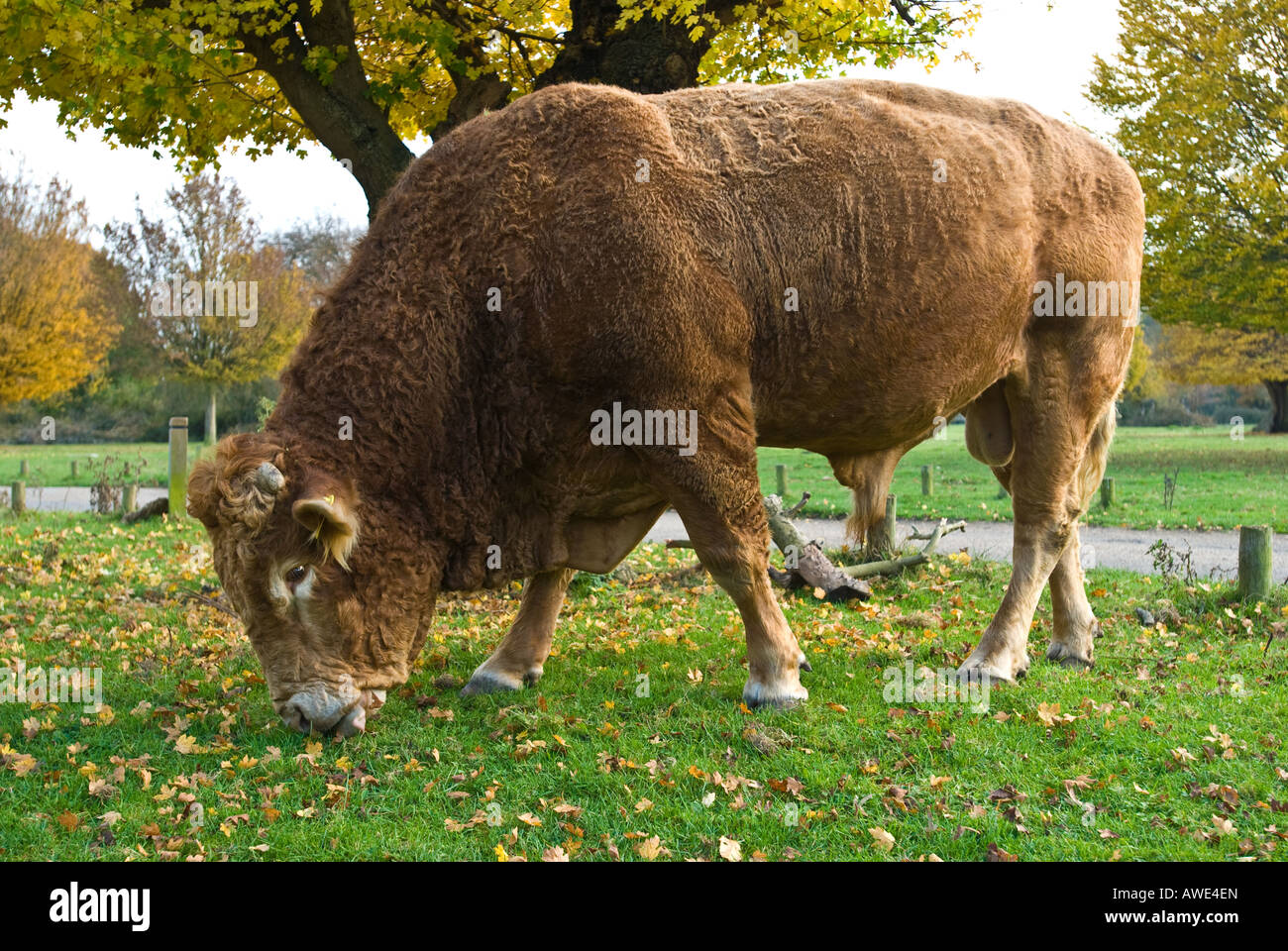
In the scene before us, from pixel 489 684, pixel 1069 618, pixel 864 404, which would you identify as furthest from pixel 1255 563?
pixel 489 684

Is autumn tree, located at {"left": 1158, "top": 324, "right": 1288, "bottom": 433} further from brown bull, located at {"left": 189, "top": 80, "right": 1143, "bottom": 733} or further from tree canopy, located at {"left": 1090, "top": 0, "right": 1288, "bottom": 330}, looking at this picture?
brown bull, located at {"left": 189, "top": 80, "right": 1143, "bottom": 733}

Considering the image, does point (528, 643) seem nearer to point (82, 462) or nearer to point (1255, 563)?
point (1255, 563)

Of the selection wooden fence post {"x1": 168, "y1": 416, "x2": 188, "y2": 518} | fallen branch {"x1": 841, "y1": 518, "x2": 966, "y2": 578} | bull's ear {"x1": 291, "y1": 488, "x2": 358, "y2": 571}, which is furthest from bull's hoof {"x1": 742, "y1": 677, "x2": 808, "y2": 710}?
wooden fence post {"x1": 168, "y1": 416, "x2": 188, "y2": 518}

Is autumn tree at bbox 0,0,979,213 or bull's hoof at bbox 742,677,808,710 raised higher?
autumn tree at bbox 0,0,979,213

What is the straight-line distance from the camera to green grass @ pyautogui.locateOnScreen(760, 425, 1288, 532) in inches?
566

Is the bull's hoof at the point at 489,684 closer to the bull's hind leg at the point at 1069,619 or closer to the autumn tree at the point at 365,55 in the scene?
the bull's hind leg at the point at 1069,619

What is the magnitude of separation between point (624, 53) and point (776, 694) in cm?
516

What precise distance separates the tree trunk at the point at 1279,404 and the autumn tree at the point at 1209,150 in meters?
17.3

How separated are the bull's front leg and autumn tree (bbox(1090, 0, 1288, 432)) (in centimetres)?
1883

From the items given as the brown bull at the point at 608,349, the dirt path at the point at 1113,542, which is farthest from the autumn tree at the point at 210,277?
the brown bull at the point at 608,349

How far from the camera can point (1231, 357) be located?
31.5 m

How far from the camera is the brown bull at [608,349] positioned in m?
4.98

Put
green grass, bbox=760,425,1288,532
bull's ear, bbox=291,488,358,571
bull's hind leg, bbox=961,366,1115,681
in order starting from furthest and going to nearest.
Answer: green grass, bbox=760,425,1288,532 → bull's hind leg, bbox=961,366,1115,681 → bull's ear, bbox=291,488,358,571

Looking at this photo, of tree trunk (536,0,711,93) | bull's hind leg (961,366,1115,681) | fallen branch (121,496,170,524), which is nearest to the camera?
bull's hind leg (961,366,1115,681)
